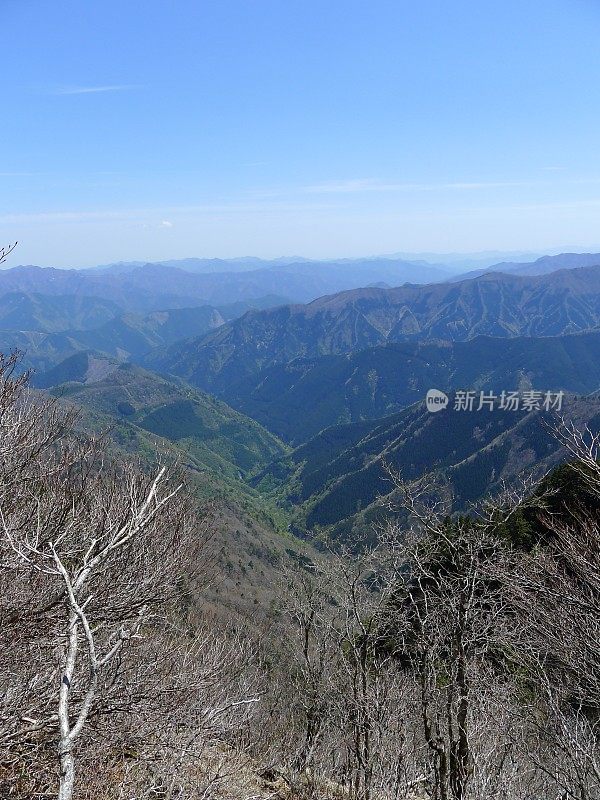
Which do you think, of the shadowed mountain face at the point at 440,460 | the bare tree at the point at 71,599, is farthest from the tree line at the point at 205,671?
the shadowed mountain face at the point at 440,460

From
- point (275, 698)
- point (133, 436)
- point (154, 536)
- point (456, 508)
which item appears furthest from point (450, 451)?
point (154, 536)

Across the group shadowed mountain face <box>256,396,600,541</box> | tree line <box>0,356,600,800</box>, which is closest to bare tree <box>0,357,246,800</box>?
tree line <box>0,356,600,800</box>

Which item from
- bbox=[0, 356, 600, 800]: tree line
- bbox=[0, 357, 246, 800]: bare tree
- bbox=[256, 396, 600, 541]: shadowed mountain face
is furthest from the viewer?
bbox=[256, 396, 600, 541]: shadowed mountain face

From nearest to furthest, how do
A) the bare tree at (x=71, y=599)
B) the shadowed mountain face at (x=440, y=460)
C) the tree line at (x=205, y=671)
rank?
the bare tree at (x=71, y=599) < the tree line at (x=205, y=671) < the shadowed mountain face at (x=440, y=460)

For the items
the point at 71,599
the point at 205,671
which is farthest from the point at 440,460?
the point at 71,599

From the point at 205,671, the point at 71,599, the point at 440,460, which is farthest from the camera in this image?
the point at 440,460

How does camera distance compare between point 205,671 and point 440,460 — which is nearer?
point 205,671

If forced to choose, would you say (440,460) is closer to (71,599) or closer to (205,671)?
(205,671)

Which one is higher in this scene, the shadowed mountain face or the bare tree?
the bare tree

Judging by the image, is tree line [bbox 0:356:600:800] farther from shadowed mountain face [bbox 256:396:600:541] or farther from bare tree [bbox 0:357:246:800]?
shadowed mountain face [bbox 256:396:600:541]

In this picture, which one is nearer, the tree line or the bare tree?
the bare tree

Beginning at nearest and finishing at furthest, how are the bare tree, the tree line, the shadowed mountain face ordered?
the bare tree → the tree line → the shadowed mountain face

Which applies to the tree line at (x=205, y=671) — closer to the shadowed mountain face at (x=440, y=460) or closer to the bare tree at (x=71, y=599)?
the bare tree at (x=71, y=599)

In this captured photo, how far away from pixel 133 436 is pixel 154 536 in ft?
584
